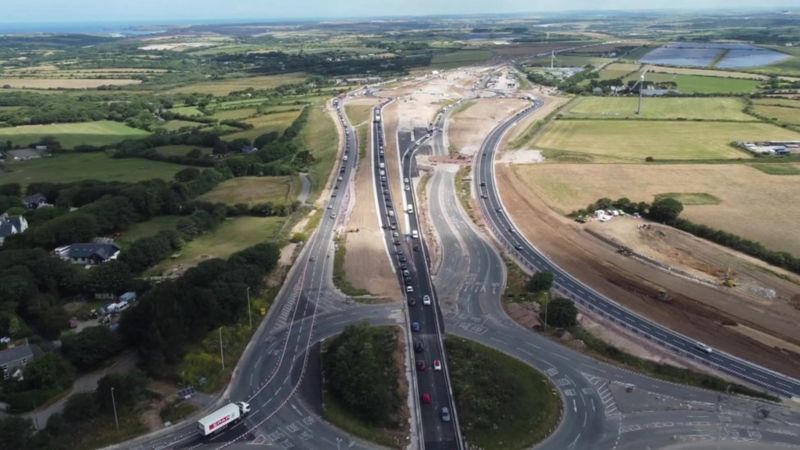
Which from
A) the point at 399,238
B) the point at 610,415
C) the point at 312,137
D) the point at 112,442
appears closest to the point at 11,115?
the point at 312,137

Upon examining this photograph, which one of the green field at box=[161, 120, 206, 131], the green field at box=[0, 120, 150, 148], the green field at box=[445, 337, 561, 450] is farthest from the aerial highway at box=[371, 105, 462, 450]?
the green field at box=[0, 120, 150, 148]

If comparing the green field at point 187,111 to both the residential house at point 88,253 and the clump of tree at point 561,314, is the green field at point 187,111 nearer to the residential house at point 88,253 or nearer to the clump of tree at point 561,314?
the residential house at point 88,253

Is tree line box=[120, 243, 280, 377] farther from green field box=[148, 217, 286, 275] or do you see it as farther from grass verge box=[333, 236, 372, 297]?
green field box=[148, 217, 286, 275]

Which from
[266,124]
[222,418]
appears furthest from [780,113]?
[222,418]

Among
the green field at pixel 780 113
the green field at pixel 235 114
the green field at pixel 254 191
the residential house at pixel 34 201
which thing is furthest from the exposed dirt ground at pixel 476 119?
the residential house at pixel 34 201

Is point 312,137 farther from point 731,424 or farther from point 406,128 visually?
point 731,424

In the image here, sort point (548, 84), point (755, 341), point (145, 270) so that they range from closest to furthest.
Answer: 1. point (755, 341)
2. point (145, 270)
3. point (548, 84)

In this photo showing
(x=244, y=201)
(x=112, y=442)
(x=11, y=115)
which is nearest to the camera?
(x=112, y=442)

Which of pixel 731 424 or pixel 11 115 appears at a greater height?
pixel 11 115
